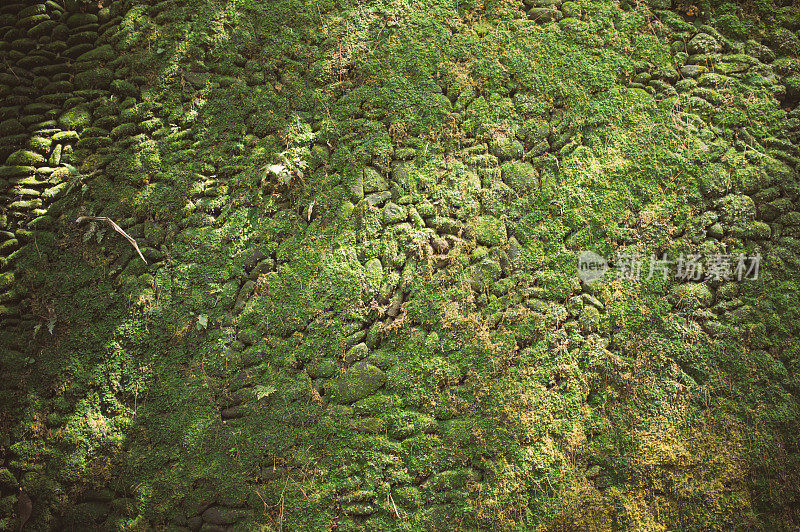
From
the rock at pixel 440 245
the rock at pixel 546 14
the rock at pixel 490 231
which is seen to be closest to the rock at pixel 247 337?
the rock at pixel 440 245

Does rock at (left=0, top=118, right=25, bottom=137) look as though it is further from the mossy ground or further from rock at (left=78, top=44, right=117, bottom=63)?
rock at (left=78, top=44, right=117, bottom=63)

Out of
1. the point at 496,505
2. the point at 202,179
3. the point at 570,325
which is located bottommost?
the point at 496,505

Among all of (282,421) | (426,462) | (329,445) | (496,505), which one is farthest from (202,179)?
(496,505)

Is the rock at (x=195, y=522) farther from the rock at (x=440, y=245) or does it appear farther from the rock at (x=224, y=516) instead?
the rock at (x=440, y=245)

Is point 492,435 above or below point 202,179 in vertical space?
below

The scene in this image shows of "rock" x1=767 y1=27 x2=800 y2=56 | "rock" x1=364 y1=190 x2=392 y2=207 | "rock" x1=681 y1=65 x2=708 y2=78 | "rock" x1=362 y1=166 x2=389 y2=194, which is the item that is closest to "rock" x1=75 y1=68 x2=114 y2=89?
"rock" x1=362 y1=166 x2=389 y2=194

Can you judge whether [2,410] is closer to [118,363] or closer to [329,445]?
[118,363]
